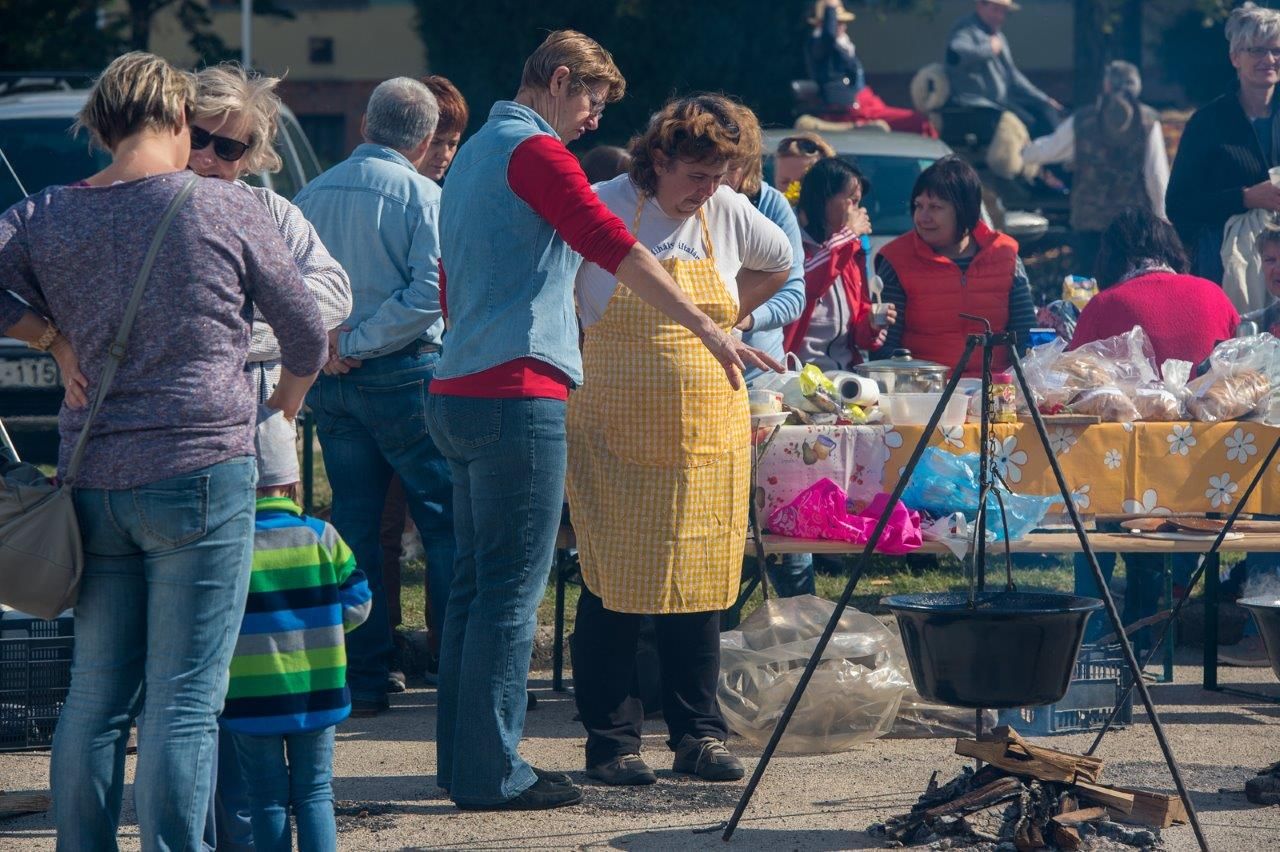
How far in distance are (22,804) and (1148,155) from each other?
29.9 ft

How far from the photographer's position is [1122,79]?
37.7 feet

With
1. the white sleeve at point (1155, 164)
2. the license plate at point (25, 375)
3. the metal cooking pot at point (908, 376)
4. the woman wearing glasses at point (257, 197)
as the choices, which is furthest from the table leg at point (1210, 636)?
the white sleeve at point (1155, 164)

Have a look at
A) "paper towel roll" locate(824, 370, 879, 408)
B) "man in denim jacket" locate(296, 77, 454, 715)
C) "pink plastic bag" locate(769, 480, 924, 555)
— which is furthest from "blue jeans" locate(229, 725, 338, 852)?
"paper towel roll" locate(824, 370, 879, 408)

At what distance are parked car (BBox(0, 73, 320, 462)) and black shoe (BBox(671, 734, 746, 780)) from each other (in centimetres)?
482

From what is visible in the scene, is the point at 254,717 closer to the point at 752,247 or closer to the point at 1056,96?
the point at 752,247

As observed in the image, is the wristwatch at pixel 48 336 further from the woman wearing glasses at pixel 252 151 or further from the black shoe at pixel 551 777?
the black shoe at pixel 551 777


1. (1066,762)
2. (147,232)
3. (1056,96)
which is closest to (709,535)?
(1066,762)

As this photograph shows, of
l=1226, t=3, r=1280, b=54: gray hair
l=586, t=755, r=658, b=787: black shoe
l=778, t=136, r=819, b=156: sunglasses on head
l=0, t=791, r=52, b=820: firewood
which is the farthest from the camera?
l=778, t=136, r=819, b=156: sunglasses on head

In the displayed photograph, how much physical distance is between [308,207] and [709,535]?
1.78 m

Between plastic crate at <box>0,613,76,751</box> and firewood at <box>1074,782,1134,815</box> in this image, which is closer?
firewood at <box>1074,782,1134,815</box>

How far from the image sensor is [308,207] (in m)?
5.60

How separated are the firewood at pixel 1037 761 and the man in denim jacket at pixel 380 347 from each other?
6.77ft

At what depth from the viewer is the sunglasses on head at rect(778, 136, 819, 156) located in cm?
807

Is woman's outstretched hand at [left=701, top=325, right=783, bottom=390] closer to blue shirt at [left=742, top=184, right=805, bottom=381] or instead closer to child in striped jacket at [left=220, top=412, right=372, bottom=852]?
child in striped jacket at [left=220, top=412, right=372, bottom=852]
